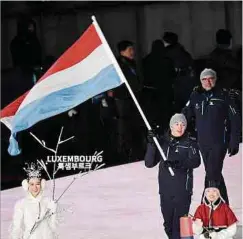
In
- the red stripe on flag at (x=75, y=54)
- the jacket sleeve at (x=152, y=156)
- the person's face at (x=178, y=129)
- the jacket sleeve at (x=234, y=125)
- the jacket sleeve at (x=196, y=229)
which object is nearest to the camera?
the jacket sleeve at (x=196, y=229)

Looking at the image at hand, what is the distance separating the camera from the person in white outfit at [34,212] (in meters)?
11.0

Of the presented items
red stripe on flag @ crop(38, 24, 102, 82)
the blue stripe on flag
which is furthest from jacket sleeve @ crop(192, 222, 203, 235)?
red stripe on flag @ crop(38, 24, 102, 82)

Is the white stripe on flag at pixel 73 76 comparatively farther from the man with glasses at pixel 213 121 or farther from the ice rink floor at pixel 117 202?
the ice rink floor at pixel 117 202

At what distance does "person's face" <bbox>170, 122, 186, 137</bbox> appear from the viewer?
12.2 metres

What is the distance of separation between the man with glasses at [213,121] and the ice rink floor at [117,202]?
575mm

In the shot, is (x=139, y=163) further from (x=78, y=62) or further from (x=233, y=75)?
(x=78, y=62)

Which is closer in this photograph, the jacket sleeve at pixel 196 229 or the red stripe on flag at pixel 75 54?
the jacket sleeve at pixel 196 229

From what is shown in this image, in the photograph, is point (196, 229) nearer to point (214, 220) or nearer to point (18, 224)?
point (214, 220)

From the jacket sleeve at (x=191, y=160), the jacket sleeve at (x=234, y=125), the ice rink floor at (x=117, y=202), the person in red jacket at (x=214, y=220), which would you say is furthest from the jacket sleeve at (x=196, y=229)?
the jacket sleeve at (x=234, y=125)

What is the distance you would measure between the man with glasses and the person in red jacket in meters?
2.35

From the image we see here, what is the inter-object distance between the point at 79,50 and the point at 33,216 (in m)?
1.87

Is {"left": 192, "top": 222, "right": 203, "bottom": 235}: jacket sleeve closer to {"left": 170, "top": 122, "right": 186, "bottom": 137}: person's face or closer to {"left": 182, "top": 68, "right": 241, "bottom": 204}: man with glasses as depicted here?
{"left": 170, "top": 122, "right": 186, "bottom": 137}: person's face

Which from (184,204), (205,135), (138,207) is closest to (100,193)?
(138,207)

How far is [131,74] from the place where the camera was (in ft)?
56.6
